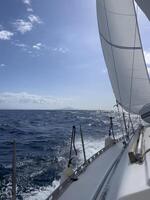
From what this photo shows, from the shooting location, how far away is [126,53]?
729 centimetres

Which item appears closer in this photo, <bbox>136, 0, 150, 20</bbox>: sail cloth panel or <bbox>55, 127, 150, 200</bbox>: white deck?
<bbox>55, 127, 150, 200</bbox>: white deck

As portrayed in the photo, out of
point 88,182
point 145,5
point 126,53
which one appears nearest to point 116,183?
point 88,182

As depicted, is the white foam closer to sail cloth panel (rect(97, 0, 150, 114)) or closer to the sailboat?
the sailboat

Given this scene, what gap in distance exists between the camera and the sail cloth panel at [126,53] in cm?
705

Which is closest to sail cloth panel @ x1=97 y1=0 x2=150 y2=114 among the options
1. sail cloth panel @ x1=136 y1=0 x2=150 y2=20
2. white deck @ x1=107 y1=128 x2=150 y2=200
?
sail cloth panel @ x1=136 y1=0 x2=150 y2=20

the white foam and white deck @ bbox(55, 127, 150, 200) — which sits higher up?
white deck @ bbox(55, 127, 150, 200)

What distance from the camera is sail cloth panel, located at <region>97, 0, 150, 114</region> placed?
7.05 meters

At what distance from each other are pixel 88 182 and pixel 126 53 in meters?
3.83

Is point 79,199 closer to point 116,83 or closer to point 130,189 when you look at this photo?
point 130,189

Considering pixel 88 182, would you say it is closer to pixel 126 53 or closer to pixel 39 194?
pixel 126 53

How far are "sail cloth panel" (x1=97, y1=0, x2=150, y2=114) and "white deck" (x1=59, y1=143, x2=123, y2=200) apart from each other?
185 cm

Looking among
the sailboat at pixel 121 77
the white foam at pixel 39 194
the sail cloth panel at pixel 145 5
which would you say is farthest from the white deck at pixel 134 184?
the white foam at pixel 39 194

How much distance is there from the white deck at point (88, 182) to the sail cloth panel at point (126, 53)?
1.85m

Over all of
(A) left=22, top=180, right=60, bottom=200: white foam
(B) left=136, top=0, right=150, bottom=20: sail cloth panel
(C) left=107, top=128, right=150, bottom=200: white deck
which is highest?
(B) left=136, top=0, right=150, bottom=20: sail cloth panel
